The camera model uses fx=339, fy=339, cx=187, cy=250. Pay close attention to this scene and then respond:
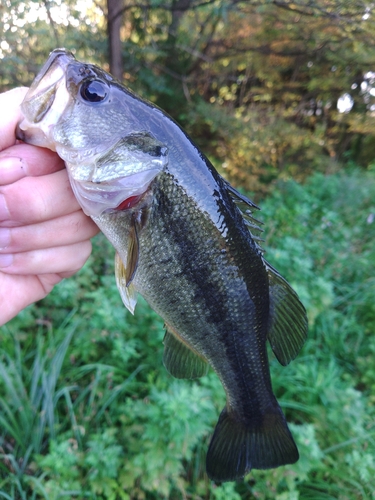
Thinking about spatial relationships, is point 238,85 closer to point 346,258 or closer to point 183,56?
point 183,56

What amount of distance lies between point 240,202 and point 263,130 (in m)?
4.86

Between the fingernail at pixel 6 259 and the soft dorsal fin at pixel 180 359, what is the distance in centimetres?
71

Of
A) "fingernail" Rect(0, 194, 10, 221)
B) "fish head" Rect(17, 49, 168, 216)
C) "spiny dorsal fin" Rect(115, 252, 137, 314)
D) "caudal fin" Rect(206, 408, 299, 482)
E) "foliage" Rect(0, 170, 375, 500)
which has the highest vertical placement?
"fish head" Rect(17, 49, 168, 216)

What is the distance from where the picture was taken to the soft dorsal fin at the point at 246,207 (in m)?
1.31

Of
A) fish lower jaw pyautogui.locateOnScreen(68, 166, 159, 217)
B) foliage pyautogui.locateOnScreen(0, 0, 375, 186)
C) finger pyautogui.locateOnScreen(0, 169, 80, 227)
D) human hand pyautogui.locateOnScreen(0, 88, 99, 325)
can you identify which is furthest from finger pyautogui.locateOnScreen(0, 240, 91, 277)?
foliage pyautogui.locateOnScreen(0, 0, 375, 186)

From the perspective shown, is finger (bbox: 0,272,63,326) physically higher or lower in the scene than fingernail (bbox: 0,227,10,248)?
lower

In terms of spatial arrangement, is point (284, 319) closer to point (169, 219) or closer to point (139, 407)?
point (169, 219)

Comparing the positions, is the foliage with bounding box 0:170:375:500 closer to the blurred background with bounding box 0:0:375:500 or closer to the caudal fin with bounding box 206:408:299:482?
the blurred background with bounding box 0:0:375:500

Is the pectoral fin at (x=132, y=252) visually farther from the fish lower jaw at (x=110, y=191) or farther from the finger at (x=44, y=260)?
the finger at (x=44, y=260)

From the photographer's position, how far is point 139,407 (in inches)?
85.7

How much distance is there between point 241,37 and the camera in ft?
18.8

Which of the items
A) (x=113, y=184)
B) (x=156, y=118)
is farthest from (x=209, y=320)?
(x=156, y=118)

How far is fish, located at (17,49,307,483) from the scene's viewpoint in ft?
3.75

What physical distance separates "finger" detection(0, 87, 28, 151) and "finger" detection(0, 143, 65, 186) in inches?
1.3
